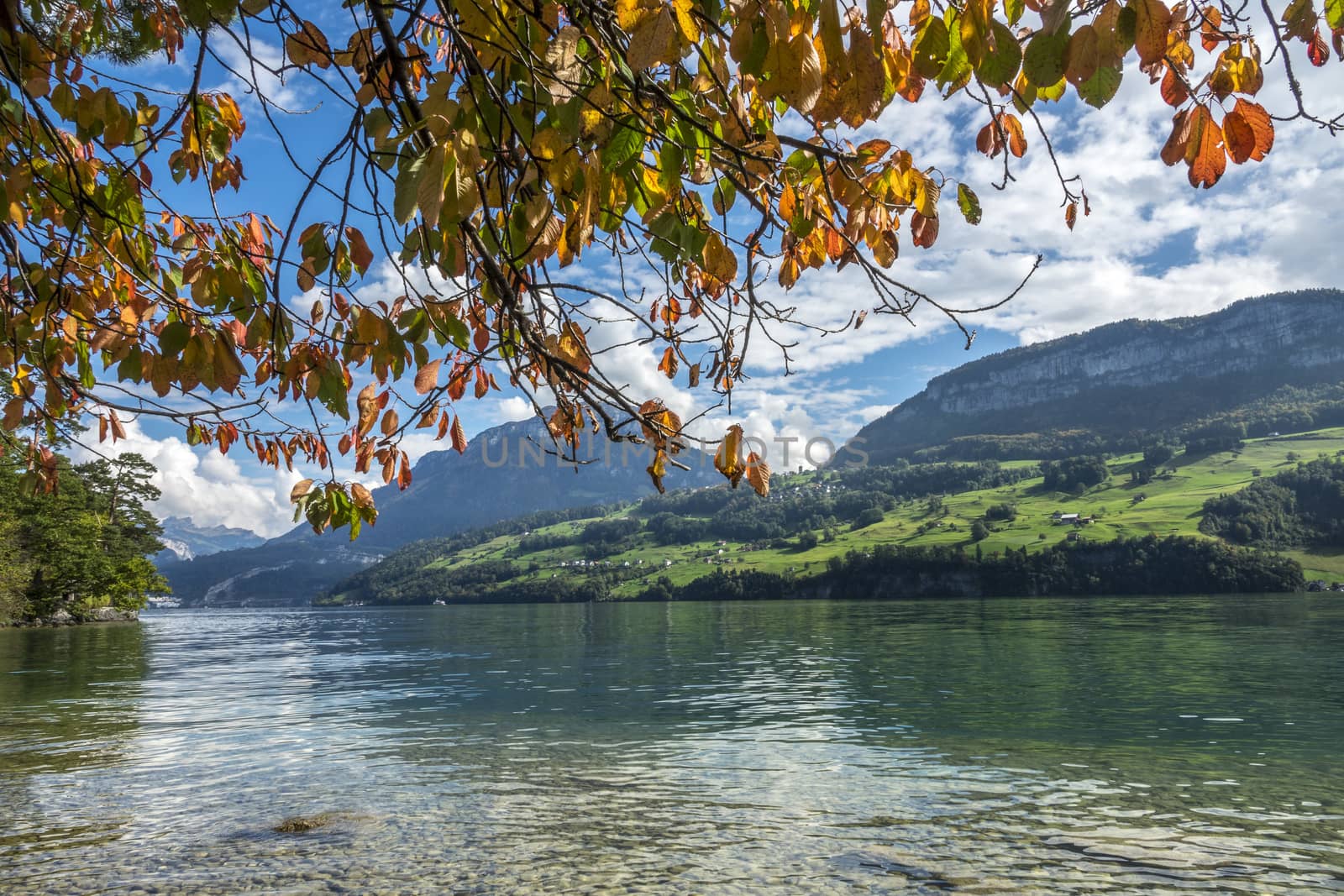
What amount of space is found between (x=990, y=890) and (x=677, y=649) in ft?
145

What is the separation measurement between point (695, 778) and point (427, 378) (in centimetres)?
1274

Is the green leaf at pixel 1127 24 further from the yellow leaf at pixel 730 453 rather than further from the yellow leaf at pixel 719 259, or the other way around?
the yellow leaf at pixel 730 453

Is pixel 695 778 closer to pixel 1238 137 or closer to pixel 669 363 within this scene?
pixel 669 363

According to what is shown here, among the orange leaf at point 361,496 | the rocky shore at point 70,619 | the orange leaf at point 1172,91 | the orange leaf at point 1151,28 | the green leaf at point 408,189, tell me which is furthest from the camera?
the rocky shore at point 70,619

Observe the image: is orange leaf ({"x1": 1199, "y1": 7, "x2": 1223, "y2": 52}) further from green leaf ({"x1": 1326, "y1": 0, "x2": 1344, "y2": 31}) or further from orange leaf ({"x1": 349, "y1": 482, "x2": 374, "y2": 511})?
orange leaf ({"x1": 349, "y1": 482, "x2": 374, "y2": 511})

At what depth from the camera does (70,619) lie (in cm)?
8588

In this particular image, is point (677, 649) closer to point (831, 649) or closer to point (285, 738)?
point (831, 649)

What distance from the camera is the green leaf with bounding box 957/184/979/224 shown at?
11.4 ft

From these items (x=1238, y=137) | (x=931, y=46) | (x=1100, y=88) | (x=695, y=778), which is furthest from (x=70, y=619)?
(x=1238, y=137)

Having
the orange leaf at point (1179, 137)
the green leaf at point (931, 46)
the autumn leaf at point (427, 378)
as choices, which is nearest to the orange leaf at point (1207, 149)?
the orange leaf at point (1179, 137)

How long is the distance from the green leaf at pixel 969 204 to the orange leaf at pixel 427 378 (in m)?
2.41

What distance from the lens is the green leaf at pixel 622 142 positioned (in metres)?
2.53

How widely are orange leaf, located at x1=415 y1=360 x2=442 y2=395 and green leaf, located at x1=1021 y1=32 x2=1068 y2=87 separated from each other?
269cm

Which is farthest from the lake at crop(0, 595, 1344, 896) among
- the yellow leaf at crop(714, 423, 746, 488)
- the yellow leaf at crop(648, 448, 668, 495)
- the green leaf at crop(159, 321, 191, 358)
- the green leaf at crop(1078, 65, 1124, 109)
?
the green leaf at crop(1078, 65, 1124, 109)
